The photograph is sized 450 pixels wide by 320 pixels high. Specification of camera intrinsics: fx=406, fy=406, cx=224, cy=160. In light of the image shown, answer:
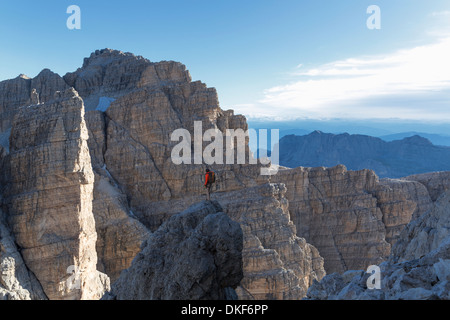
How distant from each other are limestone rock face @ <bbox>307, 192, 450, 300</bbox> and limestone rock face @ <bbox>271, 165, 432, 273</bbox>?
186 ft

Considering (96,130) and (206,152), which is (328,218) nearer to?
(206,152)

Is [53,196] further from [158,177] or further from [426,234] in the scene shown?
[426,234]

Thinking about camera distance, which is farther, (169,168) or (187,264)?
(169,168)

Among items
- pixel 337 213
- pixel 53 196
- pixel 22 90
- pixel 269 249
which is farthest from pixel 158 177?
pixel 337 213

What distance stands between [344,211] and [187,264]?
222 ft

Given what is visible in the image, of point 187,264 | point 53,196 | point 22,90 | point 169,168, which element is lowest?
point 53,196

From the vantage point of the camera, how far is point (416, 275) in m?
11.7

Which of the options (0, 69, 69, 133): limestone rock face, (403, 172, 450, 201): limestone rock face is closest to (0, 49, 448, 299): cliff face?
(0, 69, 69, 133): limestone rock face

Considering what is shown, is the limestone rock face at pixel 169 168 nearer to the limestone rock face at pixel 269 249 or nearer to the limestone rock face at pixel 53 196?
the limestone rock face at pixel 269 249

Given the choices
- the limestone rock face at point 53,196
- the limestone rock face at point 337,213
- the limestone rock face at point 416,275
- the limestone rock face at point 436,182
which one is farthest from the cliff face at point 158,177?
the limestone rock face at point 436,182

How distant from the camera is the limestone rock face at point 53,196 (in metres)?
33.4

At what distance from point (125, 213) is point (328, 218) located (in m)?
39.7

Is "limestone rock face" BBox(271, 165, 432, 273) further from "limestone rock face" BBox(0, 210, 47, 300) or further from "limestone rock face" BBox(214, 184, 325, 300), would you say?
"limestone rock face" BBox(0, 210, 47, 300)
